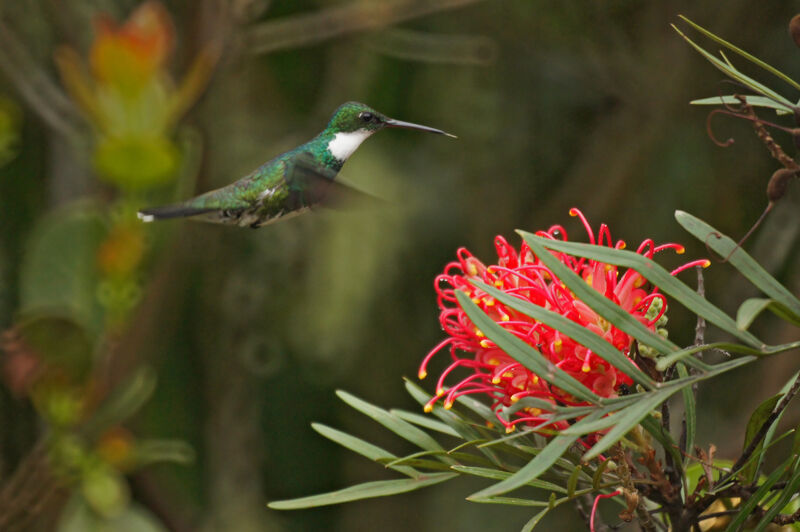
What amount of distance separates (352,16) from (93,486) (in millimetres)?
862

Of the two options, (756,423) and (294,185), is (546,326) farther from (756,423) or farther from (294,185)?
(294,185)

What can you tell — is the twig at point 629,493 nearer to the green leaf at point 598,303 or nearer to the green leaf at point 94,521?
the green leaf at point 598,303

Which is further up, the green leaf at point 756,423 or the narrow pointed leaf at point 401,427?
the narrow pointed leaf at point 401,427

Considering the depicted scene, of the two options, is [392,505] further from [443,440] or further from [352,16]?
[352,16]

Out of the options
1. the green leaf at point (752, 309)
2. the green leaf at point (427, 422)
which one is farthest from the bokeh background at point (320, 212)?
the green leaf at point (752, 309)

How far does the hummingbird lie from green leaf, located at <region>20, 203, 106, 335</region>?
0.46m

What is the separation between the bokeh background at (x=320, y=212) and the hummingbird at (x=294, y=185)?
0.40m

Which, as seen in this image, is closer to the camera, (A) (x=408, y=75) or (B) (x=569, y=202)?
(B) (x=569, y=202)

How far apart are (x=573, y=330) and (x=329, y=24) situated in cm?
127

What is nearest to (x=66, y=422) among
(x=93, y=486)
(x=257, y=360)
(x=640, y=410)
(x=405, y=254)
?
(x=93, y=486)

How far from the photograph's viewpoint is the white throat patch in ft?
2.89

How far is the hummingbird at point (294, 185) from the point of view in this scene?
849 mm

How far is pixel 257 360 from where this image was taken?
1.93 metres

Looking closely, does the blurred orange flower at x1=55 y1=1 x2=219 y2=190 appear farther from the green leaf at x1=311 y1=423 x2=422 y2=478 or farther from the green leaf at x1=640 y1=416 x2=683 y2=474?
the green leaf at x1=640 y1=416 x2=683 y2=474
